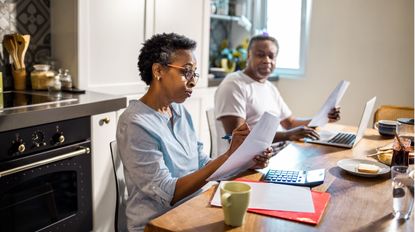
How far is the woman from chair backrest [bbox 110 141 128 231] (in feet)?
0.13

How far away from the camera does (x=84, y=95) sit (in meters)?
2.12

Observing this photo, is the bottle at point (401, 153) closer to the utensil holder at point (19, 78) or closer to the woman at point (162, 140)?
the woman at point (162, 140)

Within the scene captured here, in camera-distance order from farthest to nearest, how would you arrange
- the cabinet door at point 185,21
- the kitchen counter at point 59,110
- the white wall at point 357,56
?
the white wall at point 357,56 → the cabinet door at point 185,21 → the kitchen counter at point 59,110

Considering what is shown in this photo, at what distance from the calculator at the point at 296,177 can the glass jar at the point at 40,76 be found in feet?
4.43

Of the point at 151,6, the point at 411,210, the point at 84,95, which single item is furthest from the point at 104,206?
the point at 411,210

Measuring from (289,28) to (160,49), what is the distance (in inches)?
111

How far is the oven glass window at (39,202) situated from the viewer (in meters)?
1.66

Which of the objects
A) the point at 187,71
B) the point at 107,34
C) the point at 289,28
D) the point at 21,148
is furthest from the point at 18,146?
the point at 289,28

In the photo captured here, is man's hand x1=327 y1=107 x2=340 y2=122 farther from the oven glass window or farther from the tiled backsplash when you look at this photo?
the tiled backsplash

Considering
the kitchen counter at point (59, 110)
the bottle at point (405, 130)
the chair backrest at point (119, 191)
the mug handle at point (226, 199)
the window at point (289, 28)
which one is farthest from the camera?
the window at point (289, 28)

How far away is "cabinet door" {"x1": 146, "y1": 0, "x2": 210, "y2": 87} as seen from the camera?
2656 mm

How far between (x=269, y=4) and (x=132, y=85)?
2.12 meters

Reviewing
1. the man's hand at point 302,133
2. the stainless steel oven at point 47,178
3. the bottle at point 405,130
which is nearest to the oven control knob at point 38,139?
the stainless steel oven at point 47,178

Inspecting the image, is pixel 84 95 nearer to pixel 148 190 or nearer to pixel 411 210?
pixel 148 190
